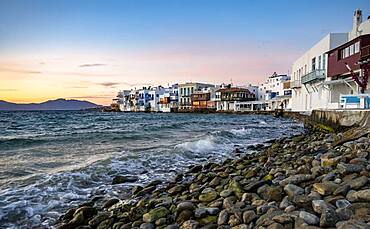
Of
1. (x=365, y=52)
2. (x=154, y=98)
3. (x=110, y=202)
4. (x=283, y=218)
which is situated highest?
(x=365, y=52)

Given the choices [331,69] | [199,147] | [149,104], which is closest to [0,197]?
[199,147]

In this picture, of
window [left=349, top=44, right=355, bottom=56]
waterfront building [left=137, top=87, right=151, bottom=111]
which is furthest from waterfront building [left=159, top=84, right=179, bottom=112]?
window [left=349, top=44, right=355, bottom=56]

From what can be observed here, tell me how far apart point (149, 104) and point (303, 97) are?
220 ft

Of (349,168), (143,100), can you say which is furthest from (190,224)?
(143,100)

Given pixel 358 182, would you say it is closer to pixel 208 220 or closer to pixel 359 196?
pixel 359 196

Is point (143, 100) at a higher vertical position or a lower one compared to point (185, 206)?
higher

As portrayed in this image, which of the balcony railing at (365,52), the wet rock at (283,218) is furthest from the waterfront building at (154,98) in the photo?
the wet rock at (283,218)

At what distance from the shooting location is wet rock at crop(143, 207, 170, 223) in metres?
4.71

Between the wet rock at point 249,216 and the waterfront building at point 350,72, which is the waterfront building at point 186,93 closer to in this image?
the waterfront building at point 350,72

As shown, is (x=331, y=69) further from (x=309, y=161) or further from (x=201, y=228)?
(x=201, y=228)

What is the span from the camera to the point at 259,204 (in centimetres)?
443

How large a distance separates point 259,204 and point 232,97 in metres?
69.4

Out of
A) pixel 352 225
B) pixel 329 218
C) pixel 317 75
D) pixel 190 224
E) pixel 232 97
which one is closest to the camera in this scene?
pixel 352 225

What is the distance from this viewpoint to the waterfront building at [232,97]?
7262cm
